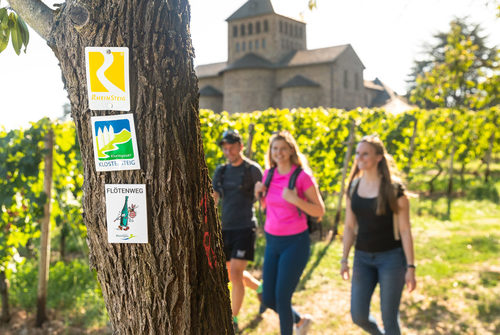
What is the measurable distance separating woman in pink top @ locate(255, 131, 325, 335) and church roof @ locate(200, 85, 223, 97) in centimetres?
4310

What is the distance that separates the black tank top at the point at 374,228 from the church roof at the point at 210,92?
144ft

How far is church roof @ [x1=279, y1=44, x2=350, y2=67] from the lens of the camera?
43.9 m

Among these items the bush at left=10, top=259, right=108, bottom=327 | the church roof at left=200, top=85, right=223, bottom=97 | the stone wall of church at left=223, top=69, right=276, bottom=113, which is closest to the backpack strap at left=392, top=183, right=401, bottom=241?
the bush at left=10, top=259, right=108, bottom=327

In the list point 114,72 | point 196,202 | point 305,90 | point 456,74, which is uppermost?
point 305,90

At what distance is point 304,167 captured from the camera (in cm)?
398

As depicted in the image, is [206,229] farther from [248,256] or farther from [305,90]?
[305,90]

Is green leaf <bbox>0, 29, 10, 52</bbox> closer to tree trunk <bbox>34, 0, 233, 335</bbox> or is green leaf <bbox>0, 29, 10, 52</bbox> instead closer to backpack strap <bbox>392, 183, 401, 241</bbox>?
tree trunk <bbox>34, 0, 233, 335</bbox>

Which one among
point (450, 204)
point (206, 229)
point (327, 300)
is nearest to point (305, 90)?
point (450, 204)

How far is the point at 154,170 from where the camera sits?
62.7 inches

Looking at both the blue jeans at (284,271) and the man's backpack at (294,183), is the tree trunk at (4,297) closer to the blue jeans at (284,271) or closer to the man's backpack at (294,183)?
the blue jeans at (284,271)

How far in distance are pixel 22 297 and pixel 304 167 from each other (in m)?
3.59

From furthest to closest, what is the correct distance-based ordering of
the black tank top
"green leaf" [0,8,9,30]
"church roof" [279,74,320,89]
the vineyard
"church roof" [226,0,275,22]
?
1. "church roof" [226,0,275,22]
2. "church roof" [279,74,320,89]
3. the vineyard
4. the black tank top
5. "green leaf" [0,8,9,30]

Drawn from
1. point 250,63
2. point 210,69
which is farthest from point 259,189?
point 210,69

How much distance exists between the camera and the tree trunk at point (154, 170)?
1548mm
